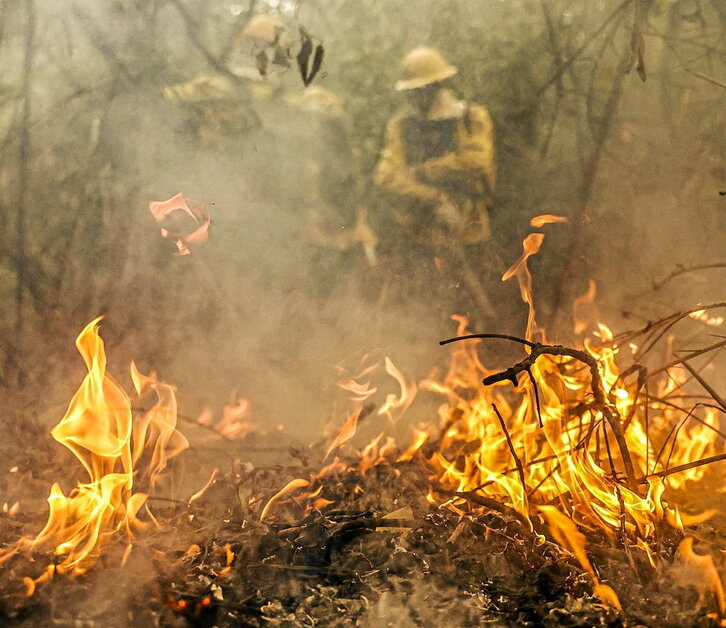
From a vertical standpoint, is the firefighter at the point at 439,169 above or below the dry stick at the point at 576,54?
below

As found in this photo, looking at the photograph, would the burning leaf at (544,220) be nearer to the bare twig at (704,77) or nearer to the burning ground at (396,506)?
the burning ground at (396,506)

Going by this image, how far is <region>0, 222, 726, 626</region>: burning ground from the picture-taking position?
281cm

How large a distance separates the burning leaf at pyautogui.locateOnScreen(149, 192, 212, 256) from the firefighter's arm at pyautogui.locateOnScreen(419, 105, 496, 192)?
4.56 feet

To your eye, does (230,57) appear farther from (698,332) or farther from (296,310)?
(698,332)

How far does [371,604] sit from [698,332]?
2.98 m

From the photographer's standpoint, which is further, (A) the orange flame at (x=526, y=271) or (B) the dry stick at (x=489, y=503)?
(A) the orange flame at (x=526, y=271)

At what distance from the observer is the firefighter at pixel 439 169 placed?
162 inches

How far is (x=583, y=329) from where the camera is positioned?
175 inches

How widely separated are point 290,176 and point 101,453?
6.32 ft

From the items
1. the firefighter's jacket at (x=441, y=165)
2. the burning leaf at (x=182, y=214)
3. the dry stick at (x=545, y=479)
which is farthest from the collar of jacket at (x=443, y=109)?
the dry stick at (x=545, y=479)

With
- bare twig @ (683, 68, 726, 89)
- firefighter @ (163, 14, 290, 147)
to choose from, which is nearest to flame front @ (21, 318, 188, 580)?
firefighter @ (163, 14, 290, 147)

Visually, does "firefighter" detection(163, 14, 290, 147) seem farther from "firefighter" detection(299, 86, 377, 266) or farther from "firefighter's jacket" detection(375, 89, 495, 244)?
"firefighter's jacket" detection(375, 89, 495, 244)

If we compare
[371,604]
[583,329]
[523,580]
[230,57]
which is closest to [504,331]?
[583,329]

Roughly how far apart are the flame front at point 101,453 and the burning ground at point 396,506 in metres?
0.01
